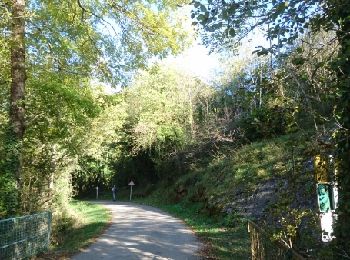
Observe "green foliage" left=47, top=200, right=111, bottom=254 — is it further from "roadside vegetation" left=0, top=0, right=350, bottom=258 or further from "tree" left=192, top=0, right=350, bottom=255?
"tree" left=192, top=0, right=350, bottom=255

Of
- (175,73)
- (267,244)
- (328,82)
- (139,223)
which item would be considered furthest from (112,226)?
(175,73)

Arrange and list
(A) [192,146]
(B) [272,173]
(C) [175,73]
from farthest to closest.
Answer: (C) [175,73] → (A) [192,146] → (B) [272,173]

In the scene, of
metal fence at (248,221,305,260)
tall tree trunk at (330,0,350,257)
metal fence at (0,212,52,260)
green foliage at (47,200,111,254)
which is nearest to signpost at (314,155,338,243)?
tall tree trunk at (330,0,350,257)

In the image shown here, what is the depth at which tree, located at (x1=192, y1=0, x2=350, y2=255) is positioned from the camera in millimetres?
3557

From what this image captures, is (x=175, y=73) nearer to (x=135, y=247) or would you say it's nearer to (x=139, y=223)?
(x=139, y=223)

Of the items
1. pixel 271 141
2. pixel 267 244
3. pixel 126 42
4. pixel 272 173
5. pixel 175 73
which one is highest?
pixel 175 73

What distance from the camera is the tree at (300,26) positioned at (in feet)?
11.7

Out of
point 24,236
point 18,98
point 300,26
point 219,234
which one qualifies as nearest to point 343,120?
point 300,26

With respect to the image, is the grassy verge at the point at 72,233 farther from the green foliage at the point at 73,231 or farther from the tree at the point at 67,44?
the tree at the point at 67,44

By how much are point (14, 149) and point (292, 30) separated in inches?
404

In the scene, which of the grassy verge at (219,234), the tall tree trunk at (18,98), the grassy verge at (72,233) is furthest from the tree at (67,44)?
the grassy verge at (219,234)

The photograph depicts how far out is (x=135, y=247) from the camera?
13.7 metres

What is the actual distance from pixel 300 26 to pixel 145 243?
38.9 feet

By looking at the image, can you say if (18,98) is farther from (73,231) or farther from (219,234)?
(73,231)
